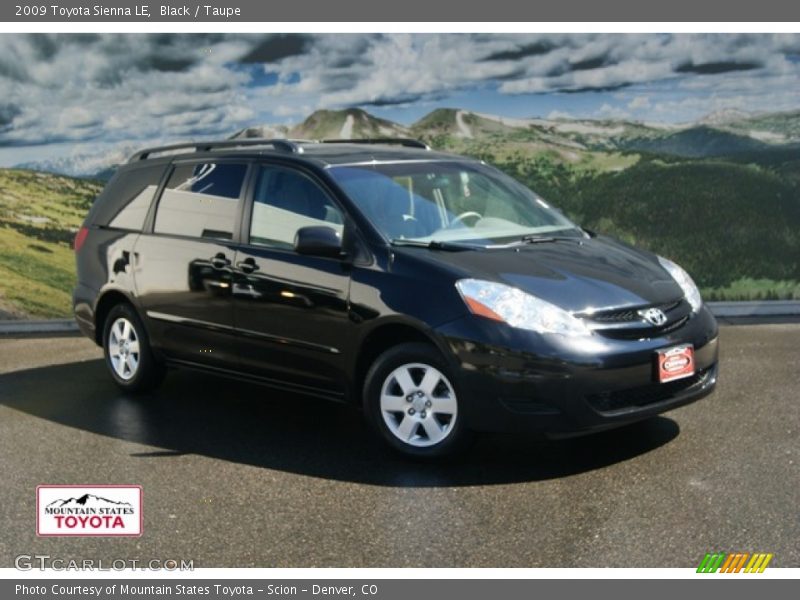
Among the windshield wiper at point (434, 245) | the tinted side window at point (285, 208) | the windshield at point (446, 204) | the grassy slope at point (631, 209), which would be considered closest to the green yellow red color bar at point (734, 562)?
the windshield wiper at point (434, 245)

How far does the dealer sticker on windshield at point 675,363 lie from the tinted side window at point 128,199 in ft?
12.3

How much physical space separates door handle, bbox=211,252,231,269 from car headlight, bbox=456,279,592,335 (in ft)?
5.85

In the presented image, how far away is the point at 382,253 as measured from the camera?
6.36 meters

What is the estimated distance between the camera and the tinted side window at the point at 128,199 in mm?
8031

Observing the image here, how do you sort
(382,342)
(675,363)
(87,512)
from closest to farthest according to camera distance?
(87,512) → (675,363) → (382,342)

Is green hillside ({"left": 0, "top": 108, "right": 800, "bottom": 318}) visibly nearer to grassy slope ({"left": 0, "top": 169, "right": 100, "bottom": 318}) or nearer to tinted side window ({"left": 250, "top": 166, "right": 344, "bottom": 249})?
grassy slope ({"left": 0, "top": 169, "right": 100, "bottom": 318})

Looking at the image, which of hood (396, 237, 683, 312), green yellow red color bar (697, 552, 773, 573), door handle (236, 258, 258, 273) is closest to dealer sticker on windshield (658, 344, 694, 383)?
hood (396, 237, 683, 312)

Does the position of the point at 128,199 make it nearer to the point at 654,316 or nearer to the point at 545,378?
the point at 545,378

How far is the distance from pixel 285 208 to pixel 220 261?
550 mm

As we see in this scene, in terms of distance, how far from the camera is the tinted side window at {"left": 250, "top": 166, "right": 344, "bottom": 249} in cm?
678

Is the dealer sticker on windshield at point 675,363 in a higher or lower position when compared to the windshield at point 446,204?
lower

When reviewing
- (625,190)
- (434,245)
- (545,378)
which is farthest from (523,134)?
(545,378)

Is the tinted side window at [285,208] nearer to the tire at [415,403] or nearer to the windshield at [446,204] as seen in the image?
the windshield at [446,204]

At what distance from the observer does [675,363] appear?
6.06 m
